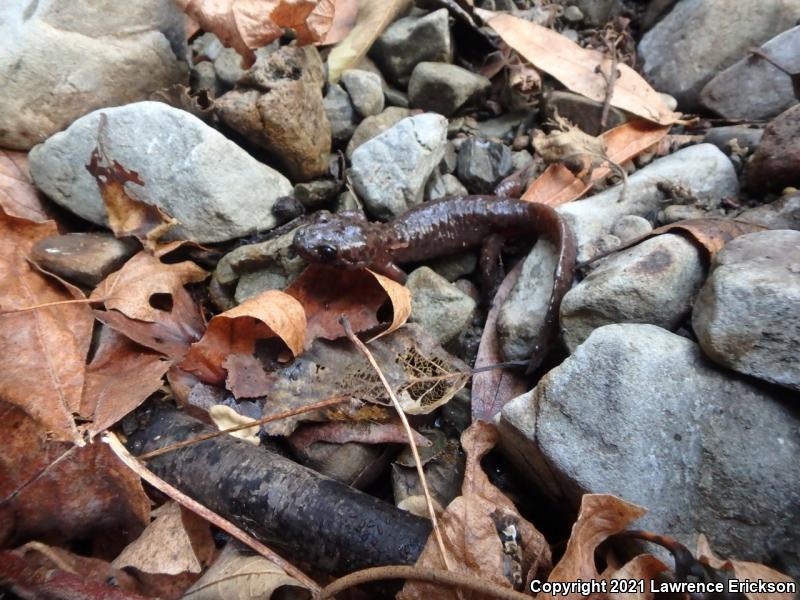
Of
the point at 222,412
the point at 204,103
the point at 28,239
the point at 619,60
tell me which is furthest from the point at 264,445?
the point at 619,60

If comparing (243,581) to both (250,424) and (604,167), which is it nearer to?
(250,424)

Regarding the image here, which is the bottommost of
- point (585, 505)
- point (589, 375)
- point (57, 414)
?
point (57, 414)

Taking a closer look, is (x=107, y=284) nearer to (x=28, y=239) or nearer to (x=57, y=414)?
(x=28, y=239)

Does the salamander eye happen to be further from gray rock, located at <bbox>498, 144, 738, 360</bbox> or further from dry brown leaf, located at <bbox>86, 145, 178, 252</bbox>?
gray rock, located at <bbox>498, 144, 738, 360</bbox>

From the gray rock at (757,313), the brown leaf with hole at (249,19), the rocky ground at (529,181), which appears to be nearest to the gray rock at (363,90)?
the rocky ground at (529,181)

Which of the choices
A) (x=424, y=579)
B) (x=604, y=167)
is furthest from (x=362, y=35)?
(x=424, y=579)

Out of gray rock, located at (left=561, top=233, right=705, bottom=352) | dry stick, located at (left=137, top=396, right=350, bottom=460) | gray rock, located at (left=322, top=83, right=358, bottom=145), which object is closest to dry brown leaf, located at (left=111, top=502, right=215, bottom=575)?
dry stick, located at (left=137, top=396, right=350, bottom=460)

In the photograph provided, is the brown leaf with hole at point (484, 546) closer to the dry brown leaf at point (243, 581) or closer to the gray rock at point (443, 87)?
the dry brown leaf at point (243, 581)
